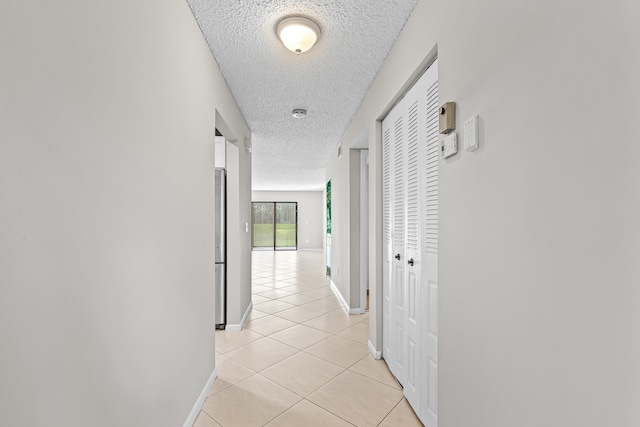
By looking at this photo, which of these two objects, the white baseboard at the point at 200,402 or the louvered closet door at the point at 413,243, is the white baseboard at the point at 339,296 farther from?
the white baseboard at the point at 200,402

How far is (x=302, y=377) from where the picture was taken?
2516mm

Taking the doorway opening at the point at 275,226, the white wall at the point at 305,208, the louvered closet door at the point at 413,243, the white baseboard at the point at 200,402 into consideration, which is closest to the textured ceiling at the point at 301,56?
the louvered closet door at the point at 413,243

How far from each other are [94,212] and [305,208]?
12.0 meters

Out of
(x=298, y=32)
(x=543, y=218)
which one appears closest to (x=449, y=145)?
(x=543, y=218)

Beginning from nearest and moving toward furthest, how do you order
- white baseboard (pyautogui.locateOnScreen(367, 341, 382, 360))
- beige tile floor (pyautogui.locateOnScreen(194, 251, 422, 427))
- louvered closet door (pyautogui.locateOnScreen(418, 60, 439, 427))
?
1. louvered closet door (pyautogui.locateOnScreen(418, 60, 439, 427))
2. beige tile floor (pyautogui.locateOnScreen(194, 251, 422, 427))
3. white baseboard (pyautogui.locateOnScreen(367, 341, 382, 360))

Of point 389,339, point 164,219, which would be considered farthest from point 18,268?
point 389,339

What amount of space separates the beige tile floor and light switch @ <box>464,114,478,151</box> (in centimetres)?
170

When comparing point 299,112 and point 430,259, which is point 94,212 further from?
point 299,112

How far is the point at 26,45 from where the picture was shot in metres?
0.72

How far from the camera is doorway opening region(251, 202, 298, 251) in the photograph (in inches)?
510

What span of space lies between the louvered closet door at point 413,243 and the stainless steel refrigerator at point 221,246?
74.6 inches

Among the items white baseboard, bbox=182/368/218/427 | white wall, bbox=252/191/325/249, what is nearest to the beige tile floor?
white baseboard, bbox=182/368/218/427

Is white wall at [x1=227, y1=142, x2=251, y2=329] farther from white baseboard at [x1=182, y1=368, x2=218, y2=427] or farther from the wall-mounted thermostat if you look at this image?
the wall-mounted thermostat

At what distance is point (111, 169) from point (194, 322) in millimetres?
1276
